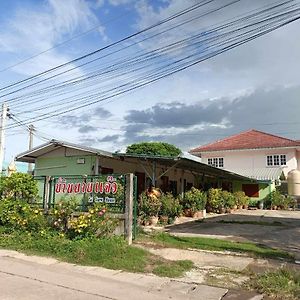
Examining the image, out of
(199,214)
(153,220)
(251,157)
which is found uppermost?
(251,157)

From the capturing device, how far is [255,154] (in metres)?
37.5

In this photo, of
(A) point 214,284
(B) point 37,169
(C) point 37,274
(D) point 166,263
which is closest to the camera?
(A) point 214,284

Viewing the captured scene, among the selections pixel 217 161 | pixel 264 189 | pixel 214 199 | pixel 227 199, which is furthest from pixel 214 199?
pixel 217 161

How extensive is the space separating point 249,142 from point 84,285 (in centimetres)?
3425

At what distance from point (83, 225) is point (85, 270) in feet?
7.68

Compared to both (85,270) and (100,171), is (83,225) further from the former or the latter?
(100,171)

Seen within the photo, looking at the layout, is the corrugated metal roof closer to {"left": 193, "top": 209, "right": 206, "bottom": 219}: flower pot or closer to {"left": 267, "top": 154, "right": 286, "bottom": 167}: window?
{"left": 267, "top": 154, "right": 286, "bottom": 167}: window

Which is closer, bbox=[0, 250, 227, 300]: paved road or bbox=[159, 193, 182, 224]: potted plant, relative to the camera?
bbox=[0, 250, 227, 300]: paved road

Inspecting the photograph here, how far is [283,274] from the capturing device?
700 centimetres

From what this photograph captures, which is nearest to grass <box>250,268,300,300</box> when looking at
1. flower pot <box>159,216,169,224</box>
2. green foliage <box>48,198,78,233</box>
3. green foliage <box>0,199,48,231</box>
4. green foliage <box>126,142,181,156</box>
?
green foliage <box>48,198,78,233</box>

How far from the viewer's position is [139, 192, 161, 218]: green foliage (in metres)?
15.3

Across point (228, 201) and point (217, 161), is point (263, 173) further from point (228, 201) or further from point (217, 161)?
point (228, 201)

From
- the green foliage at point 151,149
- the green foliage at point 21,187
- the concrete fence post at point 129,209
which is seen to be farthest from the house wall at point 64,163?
the green foliage at point 151,149

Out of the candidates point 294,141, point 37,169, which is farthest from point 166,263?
point 294,141
